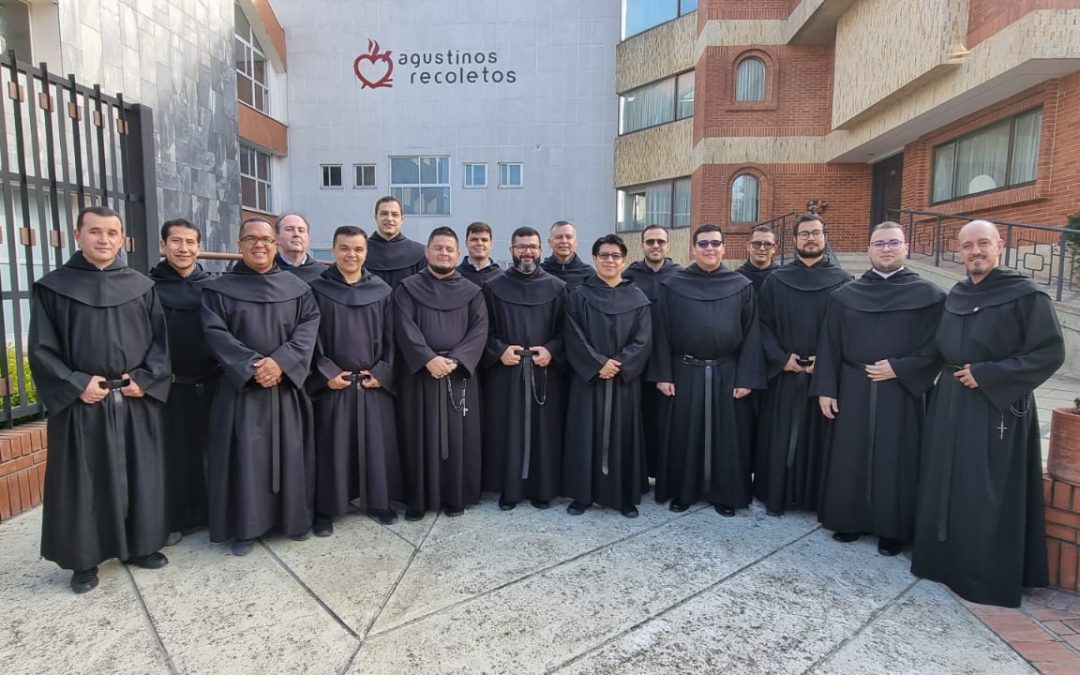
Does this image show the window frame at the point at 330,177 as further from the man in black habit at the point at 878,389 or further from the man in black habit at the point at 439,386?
the man in black habit at the point at 878,389

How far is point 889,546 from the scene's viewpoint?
A: 13.0 ft

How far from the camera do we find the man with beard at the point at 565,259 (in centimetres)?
543

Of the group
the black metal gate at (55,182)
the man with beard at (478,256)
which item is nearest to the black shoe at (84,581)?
the black metal gate at (55,182)

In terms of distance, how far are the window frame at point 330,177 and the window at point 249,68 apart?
2.60 meters

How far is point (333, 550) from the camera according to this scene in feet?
13.0

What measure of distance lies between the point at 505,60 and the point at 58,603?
20.5 metres

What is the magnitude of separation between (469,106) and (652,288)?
1777cm

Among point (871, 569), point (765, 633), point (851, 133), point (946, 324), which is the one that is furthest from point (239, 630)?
point (851, 133)

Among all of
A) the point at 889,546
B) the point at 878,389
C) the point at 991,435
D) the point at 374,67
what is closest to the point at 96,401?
the point at 878,389

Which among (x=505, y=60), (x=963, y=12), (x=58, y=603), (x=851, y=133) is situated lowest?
(x=58, y=603)

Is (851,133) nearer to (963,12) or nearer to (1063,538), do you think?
(963,12)

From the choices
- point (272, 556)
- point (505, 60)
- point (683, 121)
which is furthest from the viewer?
point (505, 60)

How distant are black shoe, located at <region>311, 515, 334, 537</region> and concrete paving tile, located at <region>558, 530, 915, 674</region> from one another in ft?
6.94

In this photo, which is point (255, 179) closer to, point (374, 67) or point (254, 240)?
point (374, 67)
